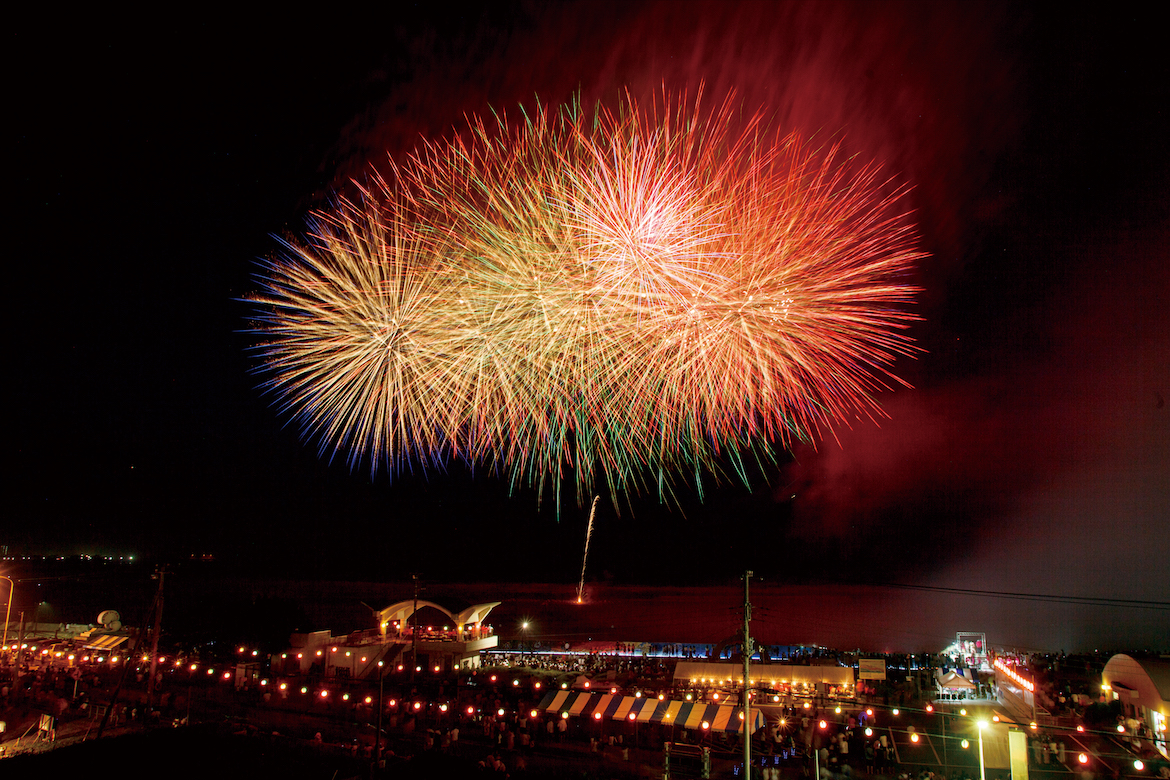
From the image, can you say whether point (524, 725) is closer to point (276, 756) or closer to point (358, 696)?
point (358, 696)

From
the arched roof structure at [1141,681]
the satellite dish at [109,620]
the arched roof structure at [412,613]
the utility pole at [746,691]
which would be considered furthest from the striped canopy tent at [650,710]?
the satellite dish at [109,620]

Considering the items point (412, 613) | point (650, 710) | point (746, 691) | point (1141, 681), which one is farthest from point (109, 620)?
point (1141, 681)

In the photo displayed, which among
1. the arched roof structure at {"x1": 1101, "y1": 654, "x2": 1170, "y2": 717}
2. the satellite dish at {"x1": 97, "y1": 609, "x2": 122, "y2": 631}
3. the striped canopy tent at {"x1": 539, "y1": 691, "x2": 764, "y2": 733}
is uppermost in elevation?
the arched roof structure at {"x1": 1101, "y1": 654, "x2": 1170, "y2": 717}

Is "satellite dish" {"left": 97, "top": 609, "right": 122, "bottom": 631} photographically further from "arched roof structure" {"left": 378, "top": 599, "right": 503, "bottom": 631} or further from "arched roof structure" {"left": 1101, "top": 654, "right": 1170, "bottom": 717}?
"arched roof structure" {"left": 1101, "top": 654, "right": 1170, "bottom": 717}

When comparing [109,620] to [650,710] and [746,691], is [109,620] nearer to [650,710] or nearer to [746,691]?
[650,710]

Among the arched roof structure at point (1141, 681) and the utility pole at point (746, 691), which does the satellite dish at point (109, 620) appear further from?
the arched roof structure at point (1141, 681)

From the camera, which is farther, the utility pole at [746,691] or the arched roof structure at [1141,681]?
the arched roof structure at [1141,681]

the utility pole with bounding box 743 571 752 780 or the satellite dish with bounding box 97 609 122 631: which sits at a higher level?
the utility pole with bounding box 743 571 752 780

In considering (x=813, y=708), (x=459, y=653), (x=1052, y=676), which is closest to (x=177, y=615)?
(x=459, y=653)

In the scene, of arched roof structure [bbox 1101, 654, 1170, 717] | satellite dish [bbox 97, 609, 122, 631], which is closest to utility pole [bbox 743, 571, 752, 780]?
arched roof structure [bbox 1101, 654, 1170, 717]
